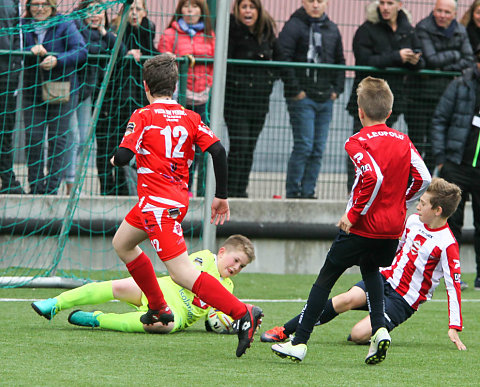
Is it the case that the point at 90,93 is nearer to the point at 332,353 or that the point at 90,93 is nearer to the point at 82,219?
the point at 82,219

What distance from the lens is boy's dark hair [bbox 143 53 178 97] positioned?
504 cm

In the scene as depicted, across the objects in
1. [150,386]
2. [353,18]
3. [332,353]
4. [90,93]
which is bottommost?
[332,353]

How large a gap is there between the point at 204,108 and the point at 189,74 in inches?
13.8

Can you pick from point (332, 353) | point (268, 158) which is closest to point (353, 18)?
point (268, 158)

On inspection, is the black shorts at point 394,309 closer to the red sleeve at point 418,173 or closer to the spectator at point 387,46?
the red sleeve at point 418,173

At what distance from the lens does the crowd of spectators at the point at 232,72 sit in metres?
8.41

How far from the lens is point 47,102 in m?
8.40

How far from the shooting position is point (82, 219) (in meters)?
8.72

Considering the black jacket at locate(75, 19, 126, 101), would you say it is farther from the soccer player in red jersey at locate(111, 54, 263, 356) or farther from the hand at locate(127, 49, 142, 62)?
the soccer player in red jersey at locate(111, 54, 263, 356)

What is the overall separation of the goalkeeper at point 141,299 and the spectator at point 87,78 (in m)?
2.79

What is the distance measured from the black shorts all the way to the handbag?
398 cm

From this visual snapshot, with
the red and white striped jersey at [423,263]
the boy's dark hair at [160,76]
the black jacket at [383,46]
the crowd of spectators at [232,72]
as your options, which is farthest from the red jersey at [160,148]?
the black jacket at [383,46]

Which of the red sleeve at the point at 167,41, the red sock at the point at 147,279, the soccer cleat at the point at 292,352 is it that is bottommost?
the soccer cleat at the point at 292,352

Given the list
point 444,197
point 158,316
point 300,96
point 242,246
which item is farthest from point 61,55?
point 444,197
